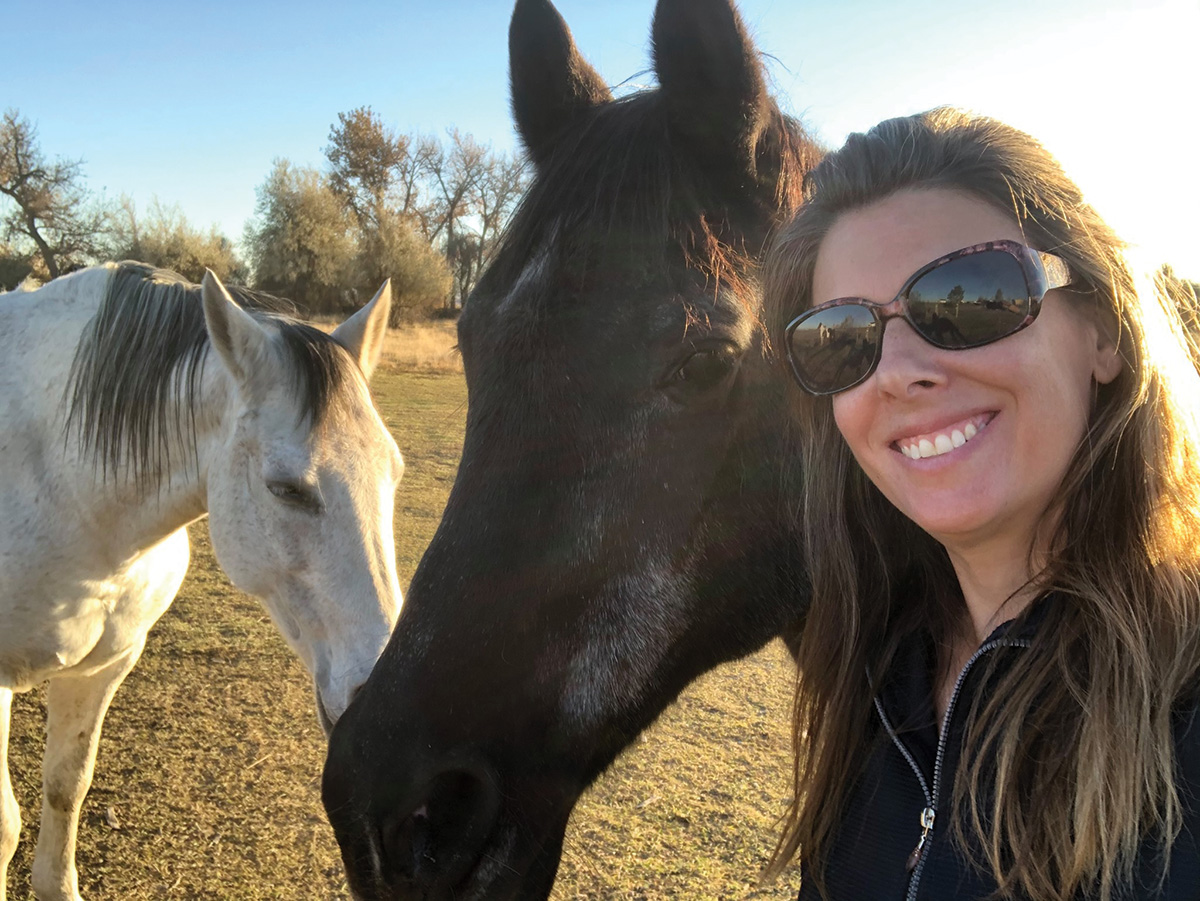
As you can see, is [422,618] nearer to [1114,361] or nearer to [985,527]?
[985,527]

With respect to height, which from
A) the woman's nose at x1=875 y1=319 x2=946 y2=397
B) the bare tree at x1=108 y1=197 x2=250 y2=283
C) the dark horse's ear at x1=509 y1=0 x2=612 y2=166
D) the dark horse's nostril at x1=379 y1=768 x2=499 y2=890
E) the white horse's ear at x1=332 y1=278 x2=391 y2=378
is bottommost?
the dark horse's nostril at x1=379 y1=768 x2=499 y2=890

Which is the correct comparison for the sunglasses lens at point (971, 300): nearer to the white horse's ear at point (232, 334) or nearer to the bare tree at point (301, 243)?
the white horse's ear at point (232, 334)

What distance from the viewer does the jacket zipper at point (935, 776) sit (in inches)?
43.7

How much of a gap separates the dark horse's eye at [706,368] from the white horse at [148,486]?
151 cm

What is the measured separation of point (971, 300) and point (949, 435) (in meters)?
0.21

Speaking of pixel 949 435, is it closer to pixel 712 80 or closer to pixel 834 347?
pixel 834 347

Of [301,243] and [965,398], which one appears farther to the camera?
[301,243]

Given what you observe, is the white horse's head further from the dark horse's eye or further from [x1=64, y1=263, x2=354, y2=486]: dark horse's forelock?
the dark horse's eye

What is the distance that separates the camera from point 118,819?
3279mm

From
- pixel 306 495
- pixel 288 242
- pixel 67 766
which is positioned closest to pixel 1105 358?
pixel 306 495

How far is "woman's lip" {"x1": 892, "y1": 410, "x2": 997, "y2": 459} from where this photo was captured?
111 cm

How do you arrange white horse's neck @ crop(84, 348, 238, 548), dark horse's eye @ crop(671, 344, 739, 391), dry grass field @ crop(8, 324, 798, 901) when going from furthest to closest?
1. dry grass field @ crop(8, 324, 798, 901)
2. white horse's neck @ crop(84, 348, 238, 548)
3. dark horse's eye @ crop(671, 344, 739, 391)

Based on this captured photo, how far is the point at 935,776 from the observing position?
1.16 meters

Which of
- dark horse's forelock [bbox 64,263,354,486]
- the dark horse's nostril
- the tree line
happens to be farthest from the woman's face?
the tree line
